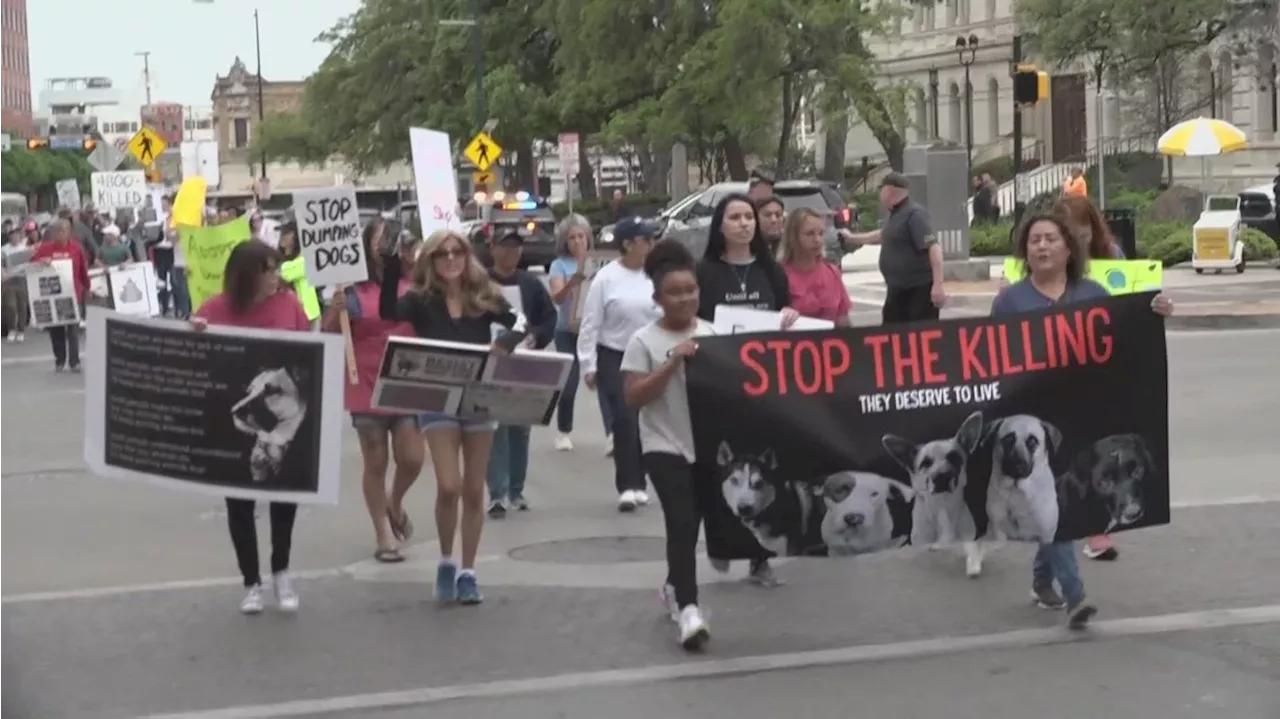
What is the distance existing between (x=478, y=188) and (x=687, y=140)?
20.1ft

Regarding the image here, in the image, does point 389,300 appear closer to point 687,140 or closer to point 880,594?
point 880,594

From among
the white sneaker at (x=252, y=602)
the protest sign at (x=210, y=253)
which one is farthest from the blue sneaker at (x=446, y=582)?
the protest sign at (x=210, y=253)

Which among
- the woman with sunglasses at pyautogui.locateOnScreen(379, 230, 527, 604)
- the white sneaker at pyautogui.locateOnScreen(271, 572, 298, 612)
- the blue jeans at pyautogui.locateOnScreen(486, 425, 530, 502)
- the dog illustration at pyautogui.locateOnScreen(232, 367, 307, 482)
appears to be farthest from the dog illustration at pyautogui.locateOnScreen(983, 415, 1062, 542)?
the blue jeans at pyautogui.locateOnScreen(486, 425, 530, 502)

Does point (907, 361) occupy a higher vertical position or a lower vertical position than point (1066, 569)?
higher

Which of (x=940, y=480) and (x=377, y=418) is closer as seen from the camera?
(x=940, y=480)

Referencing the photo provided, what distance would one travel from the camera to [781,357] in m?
8.24

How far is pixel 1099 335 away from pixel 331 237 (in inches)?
152

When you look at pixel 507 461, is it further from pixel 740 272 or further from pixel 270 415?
pixel 270 415

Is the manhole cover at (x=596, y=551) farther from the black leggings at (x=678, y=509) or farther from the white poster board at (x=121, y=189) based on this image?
the white poster board at (x=121, y=189)

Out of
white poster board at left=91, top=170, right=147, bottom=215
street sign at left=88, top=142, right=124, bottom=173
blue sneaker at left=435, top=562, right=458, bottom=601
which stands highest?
street sign at left=88, top=142, right=124, bottom=173

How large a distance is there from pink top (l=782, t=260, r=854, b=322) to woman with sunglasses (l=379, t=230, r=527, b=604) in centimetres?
160

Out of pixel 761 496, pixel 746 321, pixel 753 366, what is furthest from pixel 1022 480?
pixel 746 321

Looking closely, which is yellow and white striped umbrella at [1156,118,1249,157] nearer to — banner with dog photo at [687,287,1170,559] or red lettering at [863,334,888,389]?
banner with dog photo at [687,287,1170,559]

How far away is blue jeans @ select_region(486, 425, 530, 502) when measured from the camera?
1182 cm
